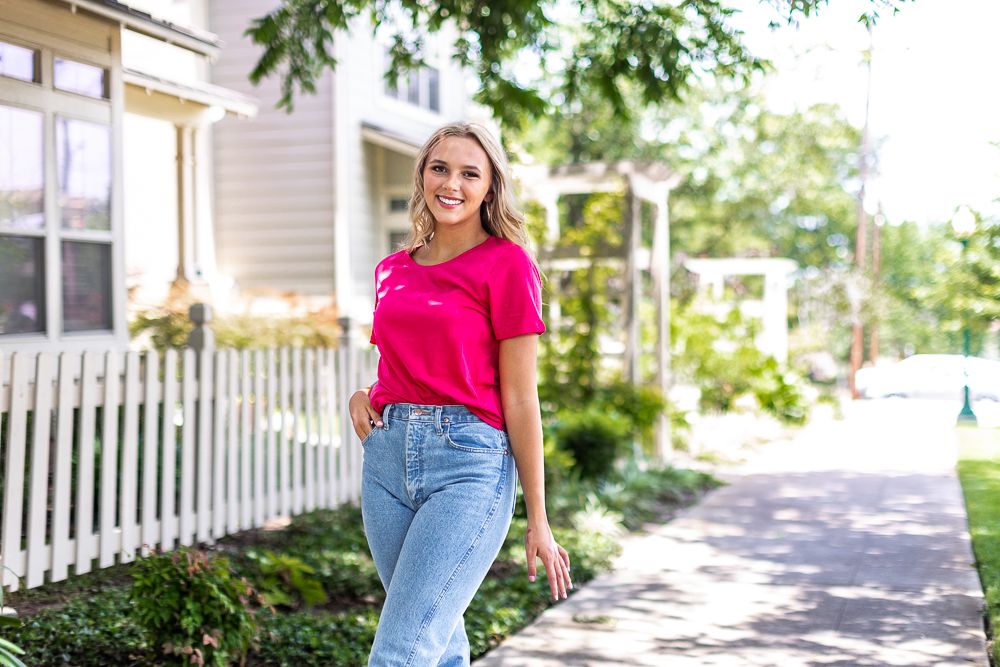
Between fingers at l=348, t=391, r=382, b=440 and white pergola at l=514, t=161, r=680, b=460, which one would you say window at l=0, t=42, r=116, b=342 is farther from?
fingers at l=348, t=391, r=382, b=440

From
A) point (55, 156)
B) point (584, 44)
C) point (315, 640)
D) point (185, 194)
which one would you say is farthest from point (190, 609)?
point (185, 194)

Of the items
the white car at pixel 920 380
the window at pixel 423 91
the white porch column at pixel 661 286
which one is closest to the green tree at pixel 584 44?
the white porch column at pixel 661 286

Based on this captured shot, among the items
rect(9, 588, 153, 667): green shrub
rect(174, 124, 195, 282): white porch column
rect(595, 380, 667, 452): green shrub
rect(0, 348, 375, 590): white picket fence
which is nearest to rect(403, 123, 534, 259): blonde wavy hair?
rect(9, 588, 153, 667): green shrub

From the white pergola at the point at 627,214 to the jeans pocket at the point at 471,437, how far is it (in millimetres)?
7125

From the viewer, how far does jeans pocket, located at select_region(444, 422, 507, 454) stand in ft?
8.29

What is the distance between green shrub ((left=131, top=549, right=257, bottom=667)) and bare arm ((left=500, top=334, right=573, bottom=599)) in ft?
6.16

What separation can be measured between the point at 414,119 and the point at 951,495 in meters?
9.19

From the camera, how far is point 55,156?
640 cm

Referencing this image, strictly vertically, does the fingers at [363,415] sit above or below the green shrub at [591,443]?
above

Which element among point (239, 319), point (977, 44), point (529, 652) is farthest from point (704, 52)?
point (239, 319)

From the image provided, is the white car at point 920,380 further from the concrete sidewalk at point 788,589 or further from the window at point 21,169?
the window at point 21,169

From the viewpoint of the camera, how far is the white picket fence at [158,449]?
4.76 meters

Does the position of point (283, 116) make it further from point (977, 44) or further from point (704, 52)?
point (977, 44)

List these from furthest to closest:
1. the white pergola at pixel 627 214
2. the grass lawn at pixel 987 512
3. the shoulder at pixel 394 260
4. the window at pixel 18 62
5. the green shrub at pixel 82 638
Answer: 1. the white pergola at pixel 627 214
2. the window at pixel 18 62
3. the grass lawn at pixel 987 512
4. the green shrub at pixel 82 638
5. the shoulder at pixel 394 260
